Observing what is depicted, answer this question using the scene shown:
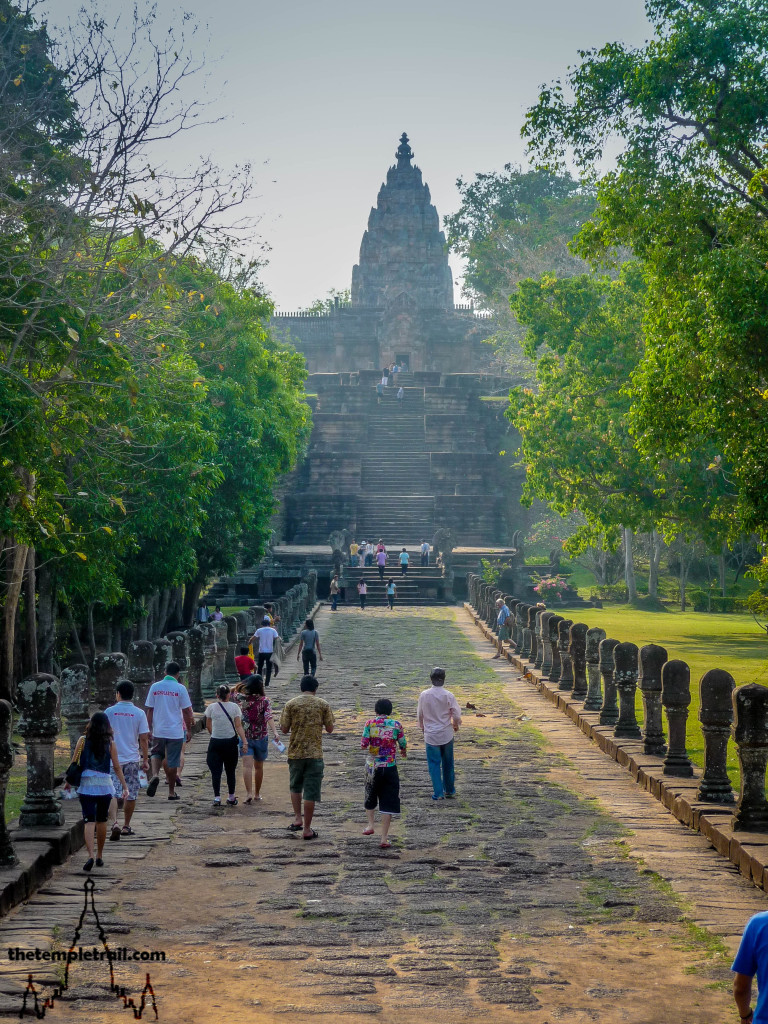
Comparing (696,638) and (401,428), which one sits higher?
(401,428)

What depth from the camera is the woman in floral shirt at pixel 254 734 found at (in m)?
11.5

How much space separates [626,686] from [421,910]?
672cm

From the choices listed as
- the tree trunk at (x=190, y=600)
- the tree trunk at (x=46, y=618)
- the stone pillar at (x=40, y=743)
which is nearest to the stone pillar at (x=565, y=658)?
the tree trunk at (x=46, y=618)

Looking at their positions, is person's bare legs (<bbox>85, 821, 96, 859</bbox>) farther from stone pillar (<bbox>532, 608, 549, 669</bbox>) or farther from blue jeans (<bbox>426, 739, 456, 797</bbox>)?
stone pillar (<bbox>532, 608, 549, 669</bbox>)

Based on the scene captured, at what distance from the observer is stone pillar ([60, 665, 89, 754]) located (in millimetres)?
10961

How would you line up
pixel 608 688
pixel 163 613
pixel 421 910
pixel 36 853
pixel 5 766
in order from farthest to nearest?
pixel 163 613 < pixel 608 688 < pixel 36 853 < pixel 5 766 < pixel 421 910

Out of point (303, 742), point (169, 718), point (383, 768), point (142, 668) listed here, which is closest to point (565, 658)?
point (142, 668)

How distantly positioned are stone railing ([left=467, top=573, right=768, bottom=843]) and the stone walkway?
489mm

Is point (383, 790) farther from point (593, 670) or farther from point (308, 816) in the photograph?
point (593, 670)

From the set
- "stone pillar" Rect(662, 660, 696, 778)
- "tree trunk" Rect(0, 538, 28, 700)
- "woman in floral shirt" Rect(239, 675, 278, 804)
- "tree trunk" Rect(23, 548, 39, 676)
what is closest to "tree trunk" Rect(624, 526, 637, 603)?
"tree trunk" Rect(23, 548, 39, 676)

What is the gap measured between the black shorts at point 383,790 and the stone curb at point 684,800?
93.5 inches

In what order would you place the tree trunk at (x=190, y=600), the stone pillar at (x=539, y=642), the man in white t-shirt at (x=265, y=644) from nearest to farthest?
the man in white t-shirt at (x=265, y=644)
the stone pillar at (x=539, y=642)
the tree trunk at (x=190, y=600)

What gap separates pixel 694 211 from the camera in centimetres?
1792

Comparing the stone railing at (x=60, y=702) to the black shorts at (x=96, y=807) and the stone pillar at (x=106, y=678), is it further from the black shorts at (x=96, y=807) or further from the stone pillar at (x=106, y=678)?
the black shorts at (x=96, y=807)
